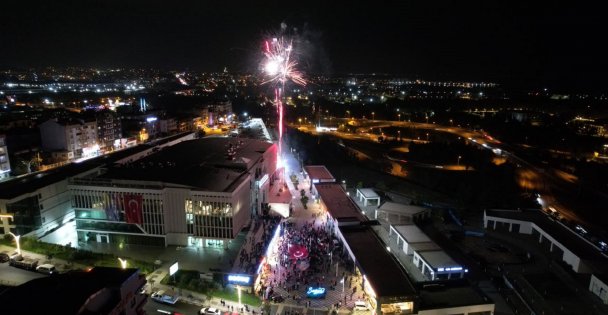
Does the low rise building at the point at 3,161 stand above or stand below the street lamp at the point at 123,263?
above

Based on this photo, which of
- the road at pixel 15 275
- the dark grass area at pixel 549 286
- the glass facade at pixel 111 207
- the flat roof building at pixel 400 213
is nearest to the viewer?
the road at pixel 15 275

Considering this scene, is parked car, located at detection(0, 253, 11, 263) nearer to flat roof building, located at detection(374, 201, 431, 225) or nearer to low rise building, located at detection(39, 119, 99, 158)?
flat roof building, located at detection(374, 201, 431, 225)

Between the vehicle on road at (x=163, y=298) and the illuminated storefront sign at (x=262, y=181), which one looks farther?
the illuminated storefront sign at (x=262, y=181)

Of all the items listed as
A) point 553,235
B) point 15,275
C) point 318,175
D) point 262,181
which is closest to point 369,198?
point 318,175

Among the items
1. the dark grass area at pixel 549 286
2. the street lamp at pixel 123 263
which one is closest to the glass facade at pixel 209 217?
the street lamp at pixel 123 263

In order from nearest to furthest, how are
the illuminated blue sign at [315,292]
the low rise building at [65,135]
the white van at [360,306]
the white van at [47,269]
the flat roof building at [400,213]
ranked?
the white van at [360,306], the illuminated blue sign at [315,292], the white van at [47,269], the flat roof building at [400,213], the low rise building at [65,135]

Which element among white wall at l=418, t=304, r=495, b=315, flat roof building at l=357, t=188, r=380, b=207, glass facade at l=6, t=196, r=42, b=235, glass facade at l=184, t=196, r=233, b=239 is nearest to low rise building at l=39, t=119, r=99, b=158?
glass facade at l=6, t=196, r=42, b=235

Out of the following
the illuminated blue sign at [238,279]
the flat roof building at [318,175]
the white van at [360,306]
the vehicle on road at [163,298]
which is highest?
the flat roof building at [318,175]

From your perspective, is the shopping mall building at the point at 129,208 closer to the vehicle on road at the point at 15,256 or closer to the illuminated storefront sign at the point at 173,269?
the vehicle on road at the point at 15,256
